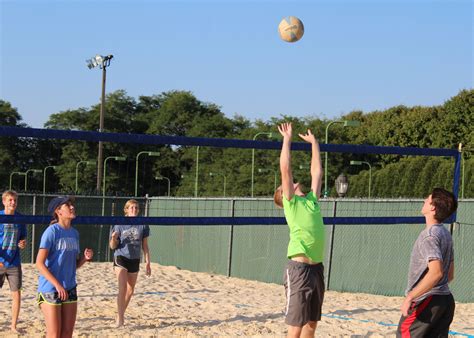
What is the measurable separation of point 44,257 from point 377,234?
9.44 m

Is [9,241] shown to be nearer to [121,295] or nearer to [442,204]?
[121,295]

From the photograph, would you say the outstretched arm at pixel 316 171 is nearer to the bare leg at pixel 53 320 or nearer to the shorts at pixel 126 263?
the bare leg at pixel 53 320

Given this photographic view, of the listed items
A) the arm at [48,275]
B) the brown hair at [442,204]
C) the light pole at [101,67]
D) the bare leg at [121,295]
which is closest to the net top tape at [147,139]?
the arm at [48,275]

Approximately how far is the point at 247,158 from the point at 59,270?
43.0 metres

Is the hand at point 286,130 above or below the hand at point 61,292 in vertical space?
above

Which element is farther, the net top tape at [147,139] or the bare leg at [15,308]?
the bare leg at [15,308]

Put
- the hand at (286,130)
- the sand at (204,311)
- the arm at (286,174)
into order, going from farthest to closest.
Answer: the sand at (204,311)
the hand at (286,130)
the arm at (286,174)

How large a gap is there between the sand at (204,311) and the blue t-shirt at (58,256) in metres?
2.46

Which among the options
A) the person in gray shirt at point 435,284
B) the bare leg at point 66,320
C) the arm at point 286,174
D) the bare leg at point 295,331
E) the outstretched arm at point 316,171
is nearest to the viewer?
the person in gray shirt at point 435,284

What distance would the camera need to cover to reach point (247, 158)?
4884 centimetres

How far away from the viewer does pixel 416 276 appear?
484cm

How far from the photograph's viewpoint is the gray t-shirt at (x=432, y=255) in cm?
475

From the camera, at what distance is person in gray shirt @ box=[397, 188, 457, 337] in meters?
4.77

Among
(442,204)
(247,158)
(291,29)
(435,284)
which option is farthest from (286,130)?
(247,158)
